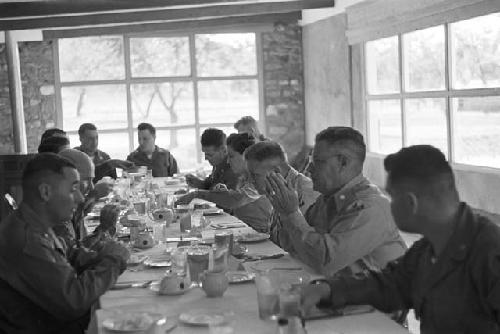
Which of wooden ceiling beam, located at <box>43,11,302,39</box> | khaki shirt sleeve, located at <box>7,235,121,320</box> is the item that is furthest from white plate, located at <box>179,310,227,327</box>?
wooden ceiling beam, located at <box>43,11,302,39</box>

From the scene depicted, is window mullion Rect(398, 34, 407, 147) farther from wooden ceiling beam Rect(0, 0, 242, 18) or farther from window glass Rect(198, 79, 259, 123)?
window glass Rect(198, 79, 259, 123)

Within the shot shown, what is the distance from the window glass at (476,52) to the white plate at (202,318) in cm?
514

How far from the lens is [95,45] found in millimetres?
11500

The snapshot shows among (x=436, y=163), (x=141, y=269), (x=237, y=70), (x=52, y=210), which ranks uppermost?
(x=237, y=70)

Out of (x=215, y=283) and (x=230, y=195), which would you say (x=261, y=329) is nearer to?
(x=215, y=283)

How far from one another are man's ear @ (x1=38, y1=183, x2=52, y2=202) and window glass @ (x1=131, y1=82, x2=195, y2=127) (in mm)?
9065

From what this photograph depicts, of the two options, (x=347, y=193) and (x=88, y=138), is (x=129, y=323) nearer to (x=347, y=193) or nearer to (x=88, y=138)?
(x=347, y=193)

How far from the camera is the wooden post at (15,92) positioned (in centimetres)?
1050

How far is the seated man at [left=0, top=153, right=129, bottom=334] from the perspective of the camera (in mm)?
2633

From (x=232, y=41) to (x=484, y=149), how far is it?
5.77 metres

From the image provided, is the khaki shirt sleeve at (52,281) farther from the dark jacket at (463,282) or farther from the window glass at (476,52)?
the window glass at (476,52)

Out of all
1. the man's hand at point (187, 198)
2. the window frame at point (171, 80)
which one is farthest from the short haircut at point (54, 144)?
the window frame at point (171, 80)

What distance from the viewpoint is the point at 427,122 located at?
8.23 metres

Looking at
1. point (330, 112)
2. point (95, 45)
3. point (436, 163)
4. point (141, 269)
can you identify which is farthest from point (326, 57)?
point (436, 163)
